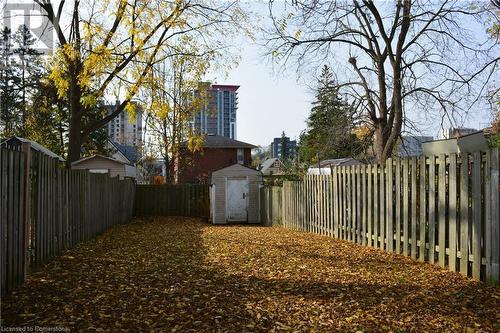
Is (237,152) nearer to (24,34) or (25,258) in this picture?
(24,34)

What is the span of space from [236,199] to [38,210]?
1431cm

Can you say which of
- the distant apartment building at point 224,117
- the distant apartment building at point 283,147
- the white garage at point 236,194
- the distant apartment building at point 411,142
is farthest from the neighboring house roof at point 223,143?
the distant apartment building at point 411,142

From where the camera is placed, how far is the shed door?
67.5 ft

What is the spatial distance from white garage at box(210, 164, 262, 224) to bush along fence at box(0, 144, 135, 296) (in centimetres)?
929

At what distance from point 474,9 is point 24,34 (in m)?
35.4

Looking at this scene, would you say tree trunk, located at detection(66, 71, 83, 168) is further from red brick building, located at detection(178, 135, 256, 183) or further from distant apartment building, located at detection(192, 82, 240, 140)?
red brick building, located at detection(178, 135, 256, 183)

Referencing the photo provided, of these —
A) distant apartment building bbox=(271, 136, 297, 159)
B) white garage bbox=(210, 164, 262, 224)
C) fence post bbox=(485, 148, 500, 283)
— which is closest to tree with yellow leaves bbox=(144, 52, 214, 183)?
white garage bbox=(210, 164, 262, 224)

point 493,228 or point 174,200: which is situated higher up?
point 493,228

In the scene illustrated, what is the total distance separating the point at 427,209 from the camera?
720cm

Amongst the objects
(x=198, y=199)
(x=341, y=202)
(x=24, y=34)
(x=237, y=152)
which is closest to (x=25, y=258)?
(x=341, y=202)

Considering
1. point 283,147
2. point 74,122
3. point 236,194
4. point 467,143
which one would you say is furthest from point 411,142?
point 283,147

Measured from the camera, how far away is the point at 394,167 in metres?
8.44

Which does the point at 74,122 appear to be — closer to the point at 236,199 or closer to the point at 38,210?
the point at 236,199

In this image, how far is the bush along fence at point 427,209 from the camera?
19.0 feet
